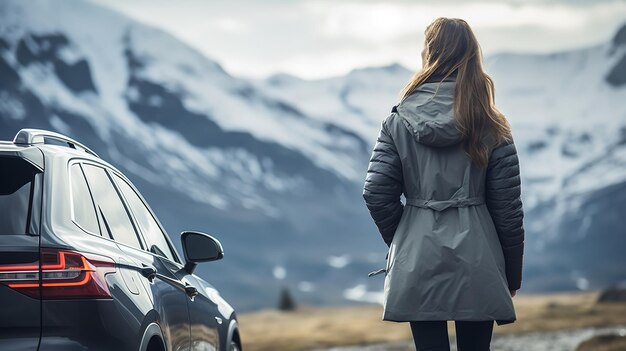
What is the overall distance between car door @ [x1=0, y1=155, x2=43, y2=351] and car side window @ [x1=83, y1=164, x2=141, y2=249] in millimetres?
584

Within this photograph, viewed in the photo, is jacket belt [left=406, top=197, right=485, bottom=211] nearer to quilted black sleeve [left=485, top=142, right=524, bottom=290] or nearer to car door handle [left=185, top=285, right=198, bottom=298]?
quilted black sleeve [left=485, top=142, right=524, bottom=290]

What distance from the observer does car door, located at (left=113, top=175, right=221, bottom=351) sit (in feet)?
15.7

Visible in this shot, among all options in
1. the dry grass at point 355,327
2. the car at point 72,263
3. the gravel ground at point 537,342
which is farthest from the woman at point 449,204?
the dry grass at point 355,327

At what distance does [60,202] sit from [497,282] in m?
1.80

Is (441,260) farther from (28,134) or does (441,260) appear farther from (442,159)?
(28,134)

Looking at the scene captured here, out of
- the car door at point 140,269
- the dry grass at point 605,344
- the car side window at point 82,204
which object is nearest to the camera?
the car side window at point 82,204

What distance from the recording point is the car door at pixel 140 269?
402cm

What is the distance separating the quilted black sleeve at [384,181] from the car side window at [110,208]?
39.0 inches

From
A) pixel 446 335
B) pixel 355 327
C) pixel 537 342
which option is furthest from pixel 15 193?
pixel 355 327

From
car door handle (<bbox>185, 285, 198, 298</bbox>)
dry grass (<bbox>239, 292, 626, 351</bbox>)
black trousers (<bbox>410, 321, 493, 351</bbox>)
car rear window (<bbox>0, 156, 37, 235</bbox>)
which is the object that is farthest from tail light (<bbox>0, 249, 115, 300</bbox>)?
dry grass (<bbox>239, 292, 626, 351</bbox>)

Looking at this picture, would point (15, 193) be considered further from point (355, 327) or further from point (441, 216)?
point (355, 327)

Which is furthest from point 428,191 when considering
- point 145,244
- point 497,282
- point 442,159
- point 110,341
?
point 110,341

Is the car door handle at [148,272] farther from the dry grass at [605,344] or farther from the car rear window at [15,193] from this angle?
the dry grass at [605,344]

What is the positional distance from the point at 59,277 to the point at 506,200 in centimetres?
193
